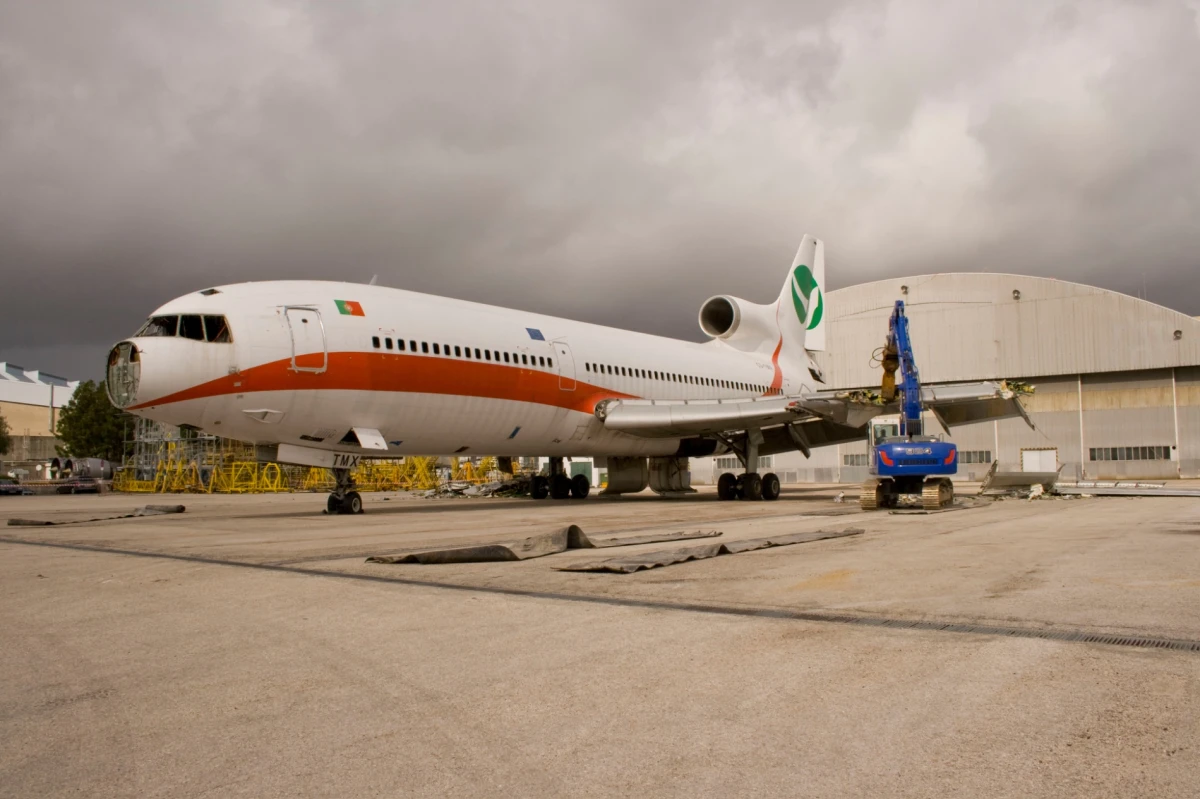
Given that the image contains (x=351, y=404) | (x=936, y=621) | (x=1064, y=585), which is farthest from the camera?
(x=351, y=404)

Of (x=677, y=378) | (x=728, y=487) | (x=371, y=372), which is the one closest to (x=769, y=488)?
(x=728, y=487)

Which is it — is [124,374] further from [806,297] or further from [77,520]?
[806,297]

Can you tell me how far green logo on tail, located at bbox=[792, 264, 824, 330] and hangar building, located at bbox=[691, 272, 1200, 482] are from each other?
14.5m

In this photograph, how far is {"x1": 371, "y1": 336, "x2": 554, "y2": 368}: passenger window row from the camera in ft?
58.3

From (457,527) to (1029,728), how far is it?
11.6 m

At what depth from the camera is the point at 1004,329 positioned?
50.8 meters

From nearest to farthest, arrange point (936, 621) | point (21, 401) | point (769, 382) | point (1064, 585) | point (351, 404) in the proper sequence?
1. point (936, 621)
2. point (1064, 585)
3. point (351, 404)
4. point (769, 382)
5. point (21, 401)

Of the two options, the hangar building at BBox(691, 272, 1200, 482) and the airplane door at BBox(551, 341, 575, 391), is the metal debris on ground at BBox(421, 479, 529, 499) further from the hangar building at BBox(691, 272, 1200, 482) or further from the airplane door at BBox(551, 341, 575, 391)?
the hangar building at BBox(691, 272, 1200, 482)

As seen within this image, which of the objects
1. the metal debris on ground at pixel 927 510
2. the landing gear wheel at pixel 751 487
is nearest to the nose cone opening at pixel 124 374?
the metal debris on ground at pixel 927 510

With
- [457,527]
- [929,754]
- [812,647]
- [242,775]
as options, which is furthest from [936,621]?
[457,527]

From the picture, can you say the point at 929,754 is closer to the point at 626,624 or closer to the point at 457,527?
the point at 626,624

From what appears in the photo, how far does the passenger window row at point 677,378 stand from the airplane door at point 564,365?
612 mm

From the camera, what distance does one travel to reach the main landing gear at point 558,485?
Answer: 27406mm

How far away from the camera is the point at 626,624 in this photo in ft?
18.0
